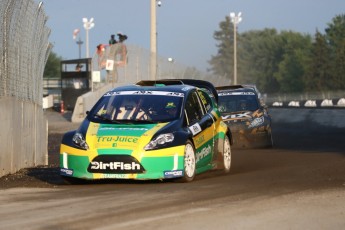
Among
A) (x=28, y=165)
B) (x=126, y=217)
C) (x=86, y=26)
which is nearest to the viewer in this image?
(x=126, y=217)

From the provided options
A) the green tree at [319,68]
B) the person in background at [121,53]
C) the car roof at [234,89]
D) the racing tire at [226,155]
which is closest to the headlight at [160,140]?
the racing tire at [226,155]

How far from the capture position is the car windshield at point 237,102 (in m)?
23.8

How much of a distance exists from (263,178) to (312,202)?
3255mm

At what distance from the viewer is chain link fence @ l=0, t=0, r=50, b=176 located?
1509cm

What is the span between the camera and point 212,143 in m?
14.7

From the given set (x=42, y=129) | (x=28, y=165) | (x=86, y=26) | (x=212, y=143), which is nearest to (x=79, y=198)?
(x=212, y=143)

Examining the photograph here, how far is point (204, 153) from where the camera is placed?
14.2 meters

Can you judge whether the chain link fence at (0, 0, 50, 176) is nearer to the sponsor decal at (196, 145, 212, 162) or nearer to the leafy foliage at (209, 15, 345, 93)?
the sponsor decal at (196, 145, 212, 162)

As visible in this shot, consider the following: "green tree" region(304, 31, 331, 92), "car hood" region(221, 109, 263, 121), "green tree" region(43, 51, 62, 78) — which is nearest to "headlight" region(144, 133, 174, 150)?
"car hood" region(221, 109, 263, 121)

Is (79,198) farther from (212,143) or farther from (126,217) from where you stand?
(212,143)

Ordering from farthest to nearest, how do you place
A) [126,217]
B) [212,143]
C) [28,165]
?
[28,165]
[212,143]
[126,217]

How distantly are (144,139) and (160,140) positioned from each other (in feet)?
0.69

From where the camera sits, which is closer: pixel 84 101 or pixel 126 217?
pixel 126 217

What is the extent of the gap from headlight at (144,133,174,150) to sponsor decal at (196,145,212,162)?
86cm
